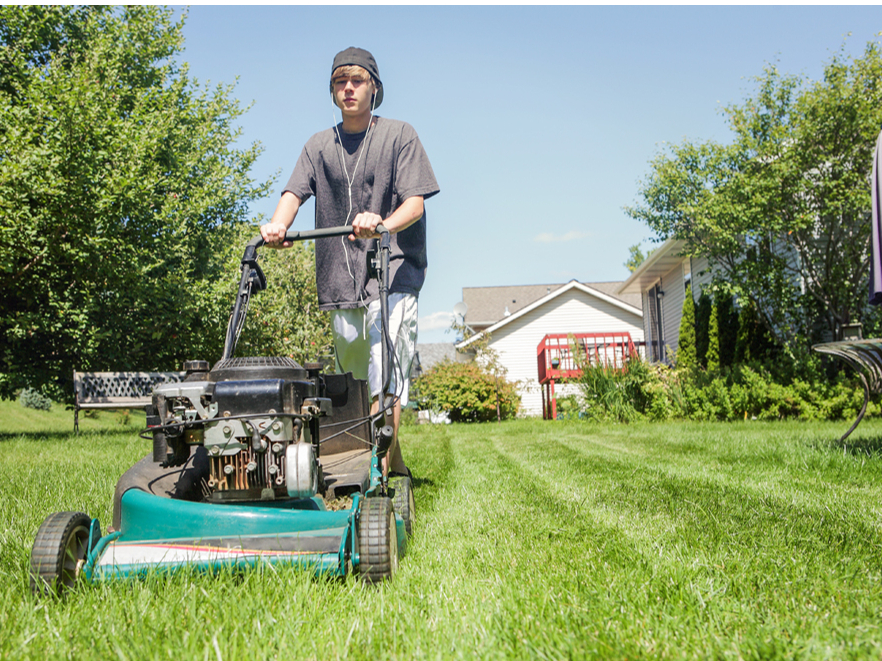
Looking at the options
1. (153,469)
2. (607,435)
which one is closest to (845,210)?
(607,435)

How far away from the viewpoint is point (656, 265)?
71.2ft

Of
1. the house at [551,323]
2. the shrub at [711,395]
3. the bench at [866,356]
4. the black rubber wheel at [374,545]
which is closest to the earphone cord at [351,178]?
the black rubber wheel at [374,545]

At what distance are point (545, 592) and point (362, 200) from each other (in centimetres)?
232

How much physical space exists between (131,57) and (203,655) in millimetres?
19573

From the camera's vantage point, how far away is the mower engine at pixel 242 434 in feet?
6.85

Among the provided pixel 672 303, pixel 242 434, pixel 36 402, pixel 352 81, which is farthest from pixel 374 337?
pixel 36 402

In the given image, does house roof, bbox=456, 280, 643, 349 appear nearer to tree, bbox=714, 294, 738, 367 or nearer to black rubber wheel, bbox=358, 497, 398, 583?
tree, bbox=714, 294, 738, 367

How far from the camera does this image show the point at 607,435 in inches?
348

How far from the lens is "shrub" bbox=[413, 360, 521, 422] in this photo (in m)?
17.9

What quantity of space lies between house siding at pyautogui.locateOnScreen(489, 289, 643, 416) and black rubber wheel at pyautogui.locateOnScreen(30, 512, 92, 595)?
26116mm

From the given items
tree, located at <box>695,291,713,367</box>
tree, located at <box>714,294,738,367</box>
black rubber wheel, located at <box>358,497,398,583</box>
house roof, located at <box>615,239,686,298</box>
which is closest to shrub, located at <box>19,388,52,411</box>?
house roof, located at <box>615,239,686,298</box>

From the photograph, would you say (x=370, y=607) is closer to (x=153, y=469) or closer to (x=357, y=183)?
(x=153, y=469)

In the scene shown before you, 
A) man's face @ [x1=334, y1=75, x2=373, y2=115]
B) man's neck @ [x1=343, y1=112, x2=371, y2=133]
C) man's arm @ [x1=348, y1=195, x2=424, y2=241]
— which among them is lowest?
man's arm @ [x1=348, y1=195, x2=424, y2=241]

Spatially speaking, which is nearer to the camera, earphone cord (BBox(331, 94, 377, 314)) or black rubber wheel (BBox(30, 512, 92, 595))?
black rubber wheel (BBox(30, 512, 92, 595))
